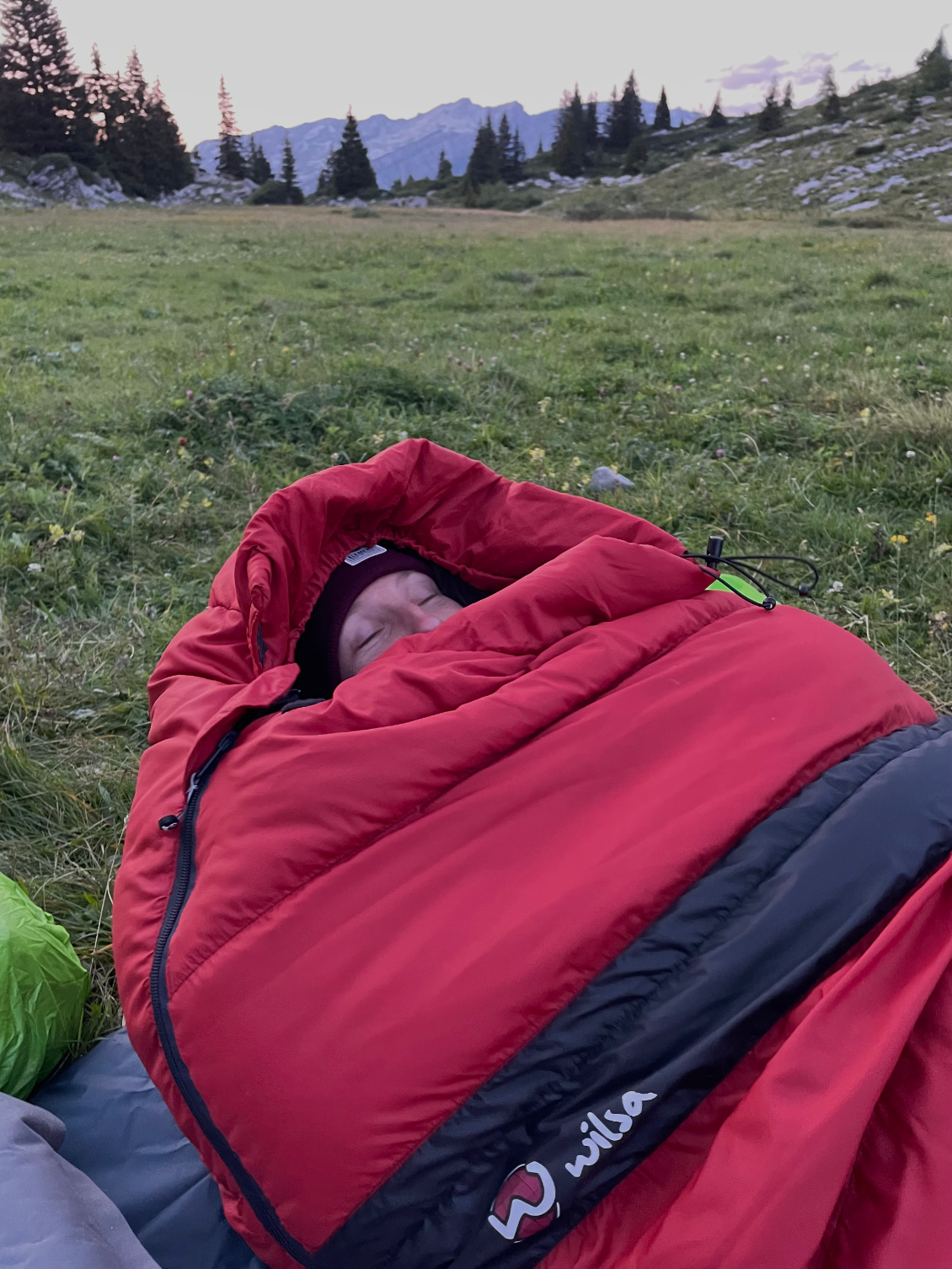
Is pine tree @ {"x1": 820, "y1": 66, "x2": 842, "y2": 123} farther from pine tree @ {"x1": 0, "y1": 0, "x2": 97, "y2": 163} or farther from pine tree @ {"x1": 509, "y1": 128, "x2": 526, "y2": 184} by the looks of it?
pine tree @ {"x1": 0, "y1": 0, "x2": 97, "y2": 163}

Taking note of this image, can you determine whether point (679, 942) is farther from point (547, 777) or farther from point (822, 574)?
point (822, 574)

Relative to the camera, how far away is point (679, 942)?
1.31 m

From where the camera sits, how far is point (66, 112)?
51.3m

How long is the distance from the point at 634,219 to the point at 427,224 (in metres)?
7.34

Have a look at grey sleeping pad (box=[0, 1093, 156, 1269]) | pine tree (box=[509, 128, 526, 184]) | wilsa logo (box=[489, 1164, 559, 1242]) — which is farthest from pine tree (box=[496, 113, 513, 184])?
wilsa logo (box=[489, 1164, 559, 1242])

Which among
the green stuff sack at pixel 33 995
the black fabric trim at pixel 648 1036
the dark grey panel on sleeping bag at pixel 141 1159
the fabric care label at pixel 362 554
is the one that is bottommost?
the dark grey panel on sleeping bag at pixel 141 1159

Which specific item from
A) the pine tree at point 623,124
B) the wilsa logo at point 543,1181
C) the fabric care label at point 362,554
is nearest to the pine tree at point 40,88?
the pine tree at point 623,124

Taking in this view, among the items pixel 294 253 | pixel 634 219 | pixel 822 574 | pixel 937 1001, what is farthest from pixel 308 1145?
pixel 634 219

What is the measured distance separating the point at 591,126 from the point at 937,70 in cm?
2852

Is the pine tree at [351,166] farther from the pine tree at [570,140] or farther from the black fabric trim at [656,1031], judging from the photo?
the black fabric trim at [656,1031]

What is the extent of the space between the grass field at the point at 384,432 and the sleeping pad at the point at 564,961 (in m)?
1.07

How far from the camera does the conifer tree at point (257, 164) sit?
221 feet

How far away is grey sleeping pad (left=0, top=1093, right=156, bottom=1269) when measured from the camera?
4.15ft

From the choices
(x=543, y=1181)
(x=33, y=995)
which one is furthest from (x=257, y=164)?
(x=543, y=1181)
